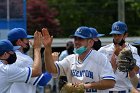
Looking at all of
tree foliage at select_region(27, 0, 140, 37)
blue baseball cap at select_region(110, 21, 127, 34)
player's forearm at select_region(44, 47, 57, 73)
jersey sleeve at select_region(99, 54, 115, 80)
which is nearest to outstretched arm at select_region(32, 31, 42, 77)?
player's forearm at select_region(44, 47, 57, 73)

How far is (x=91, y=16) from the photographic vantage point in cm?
3666

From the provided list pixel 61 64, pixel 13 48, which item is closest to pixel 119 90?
pixel 61 64

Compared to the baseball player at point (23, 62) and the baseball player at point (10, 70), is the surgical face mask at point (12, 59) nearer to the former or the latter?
the baseball player at point (10, 70)

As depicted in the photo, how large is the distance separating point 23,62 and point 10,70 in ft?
1.21

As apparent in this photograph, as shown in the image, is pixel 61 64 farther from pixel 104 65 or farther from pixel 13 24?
pixel 13 24

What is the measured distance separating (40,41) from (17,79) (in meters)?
0.63

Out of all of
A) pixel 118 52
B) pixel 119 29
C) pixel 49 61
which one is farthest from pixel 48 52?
pixel 119 29

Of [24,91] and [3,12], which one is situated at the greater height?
[3,12]

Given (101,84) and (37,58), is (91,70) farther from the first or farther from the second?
(37,58)

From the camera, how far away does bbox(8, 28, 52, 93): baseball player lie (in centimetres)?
814

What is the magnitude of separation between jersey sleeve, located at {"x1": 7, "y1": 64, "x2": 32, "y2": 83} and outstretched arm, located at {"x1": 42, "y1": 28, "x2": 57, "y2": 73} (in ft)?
1.18

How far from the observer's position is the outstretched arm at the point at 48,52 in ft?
27.0

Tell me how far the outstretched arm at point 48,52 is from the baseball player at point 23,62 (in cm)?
13

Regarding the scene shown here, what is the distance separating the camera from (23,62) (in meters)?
8.27
